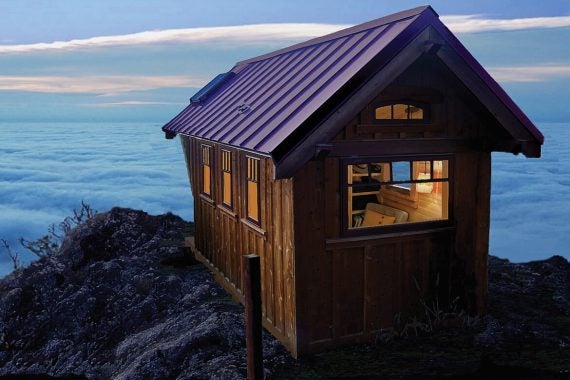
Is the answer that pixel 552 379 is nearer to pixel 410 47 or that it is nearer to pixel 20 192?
pixel 410 47

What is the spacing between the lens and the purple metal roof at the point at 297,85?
7.53m

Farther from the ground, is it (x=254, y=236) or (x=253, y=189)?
(x=253, y=189)

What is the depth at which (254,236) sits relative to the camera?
945cm

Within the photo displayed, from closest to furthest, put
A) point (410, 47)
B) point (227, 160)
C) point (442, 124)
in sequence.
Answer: point (410, 47), point (442, 124), point (227, 160)

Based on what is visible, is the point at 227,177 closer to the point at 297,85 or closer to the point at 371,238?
the point at 297,85

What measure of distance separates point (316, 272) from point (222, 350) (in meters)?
2.11

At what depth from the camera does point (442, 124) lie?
8.48m

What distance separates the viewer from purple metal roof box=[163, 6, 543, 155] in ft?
24.7

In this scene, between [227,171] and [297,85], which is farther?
[227,171]

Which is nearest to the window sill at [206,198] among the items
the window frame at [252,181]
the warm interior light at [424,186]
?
the window frame at [252,181]

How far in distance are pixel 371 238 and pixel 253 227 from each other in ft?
6.85

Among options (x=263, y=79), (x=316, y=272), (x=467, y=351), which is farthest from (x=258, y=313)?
(x=263, y=79)

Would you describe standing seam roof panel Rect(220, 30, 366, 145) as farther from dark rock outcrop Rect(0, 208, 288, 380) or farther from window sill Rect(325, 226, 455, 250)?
dark rock outcrop Rect(0, 208, 288, 380)

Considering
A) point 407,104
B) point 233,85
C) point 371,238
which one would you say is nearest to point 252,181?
point 371,238
